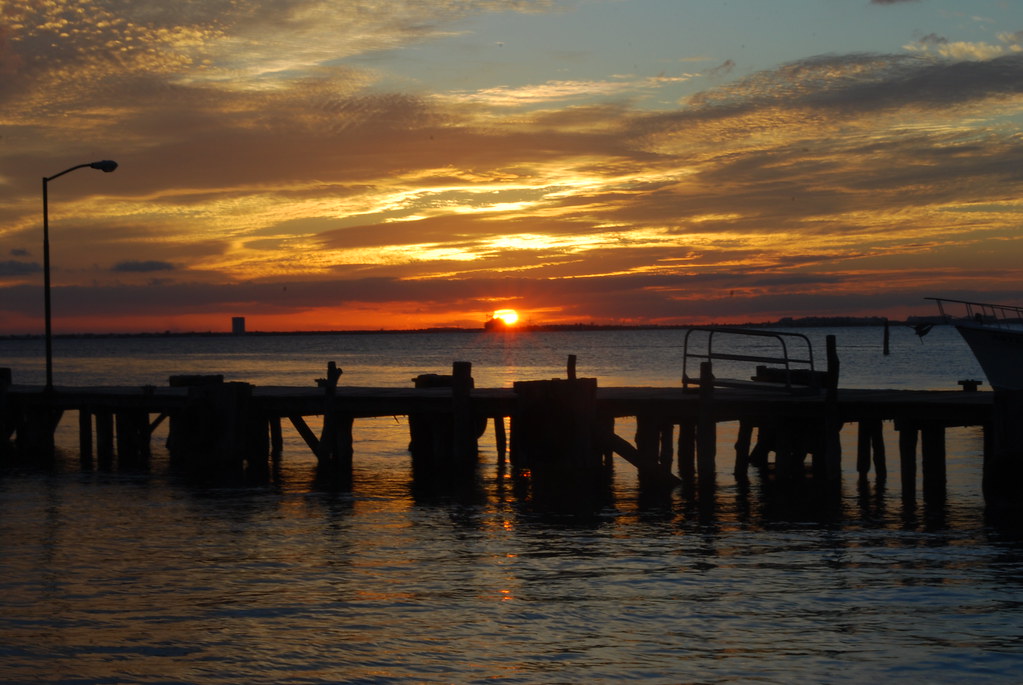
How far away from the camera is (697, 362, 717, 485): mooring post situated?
24391 mm

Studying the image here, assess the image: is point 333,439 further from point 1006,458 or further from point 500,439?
point 1006,458

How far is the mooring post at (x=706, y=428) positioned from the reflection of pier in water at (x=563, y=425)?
0.03 m

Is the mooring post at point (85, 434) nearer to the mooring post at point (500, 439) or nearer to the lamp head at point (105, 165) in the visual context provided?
the lamp head at point (105, 165)

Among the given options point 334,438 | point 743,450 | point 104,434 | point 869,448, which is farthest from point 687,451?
point 104,434

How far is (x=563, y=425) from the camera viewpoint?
25938 mm

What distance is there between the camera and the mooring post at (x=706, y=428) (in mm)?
24391

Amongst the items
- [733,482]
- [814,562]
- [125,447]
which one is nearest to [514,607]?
[814,562]

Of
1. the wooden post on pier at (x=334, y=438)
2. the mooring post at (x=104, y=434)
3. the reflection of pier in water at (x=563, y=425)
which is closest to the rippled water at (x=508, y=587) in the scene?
the reflection of pier in water at (x=563, y=425)

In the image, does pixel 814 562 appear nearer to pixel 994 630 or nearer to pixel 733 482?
pixel 994 630

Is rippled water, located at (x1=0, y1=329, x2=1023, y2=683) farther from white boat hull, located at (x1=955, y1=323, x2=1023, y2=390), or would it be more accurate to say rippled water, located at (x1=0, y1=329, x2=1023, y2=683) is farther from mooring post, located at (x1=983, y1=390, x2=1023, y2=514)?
white boat hull, located at (x1=955, y1=323, x2=1023, y2=390)

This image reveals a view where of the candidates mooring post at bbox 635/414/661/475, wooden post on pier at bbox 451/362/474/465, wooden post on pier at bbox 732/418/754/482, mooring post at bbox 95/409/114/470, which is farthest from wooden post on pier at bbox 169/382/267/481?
wooden post on pier at bbox 732/418/754/482

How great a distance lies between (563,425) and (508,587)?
35.5ft

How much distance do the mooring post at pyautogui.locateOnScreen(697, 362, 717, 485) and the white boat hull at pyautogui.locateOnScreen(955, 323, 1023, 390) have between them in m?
10.2

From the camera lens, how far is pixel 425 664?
38.2ft
